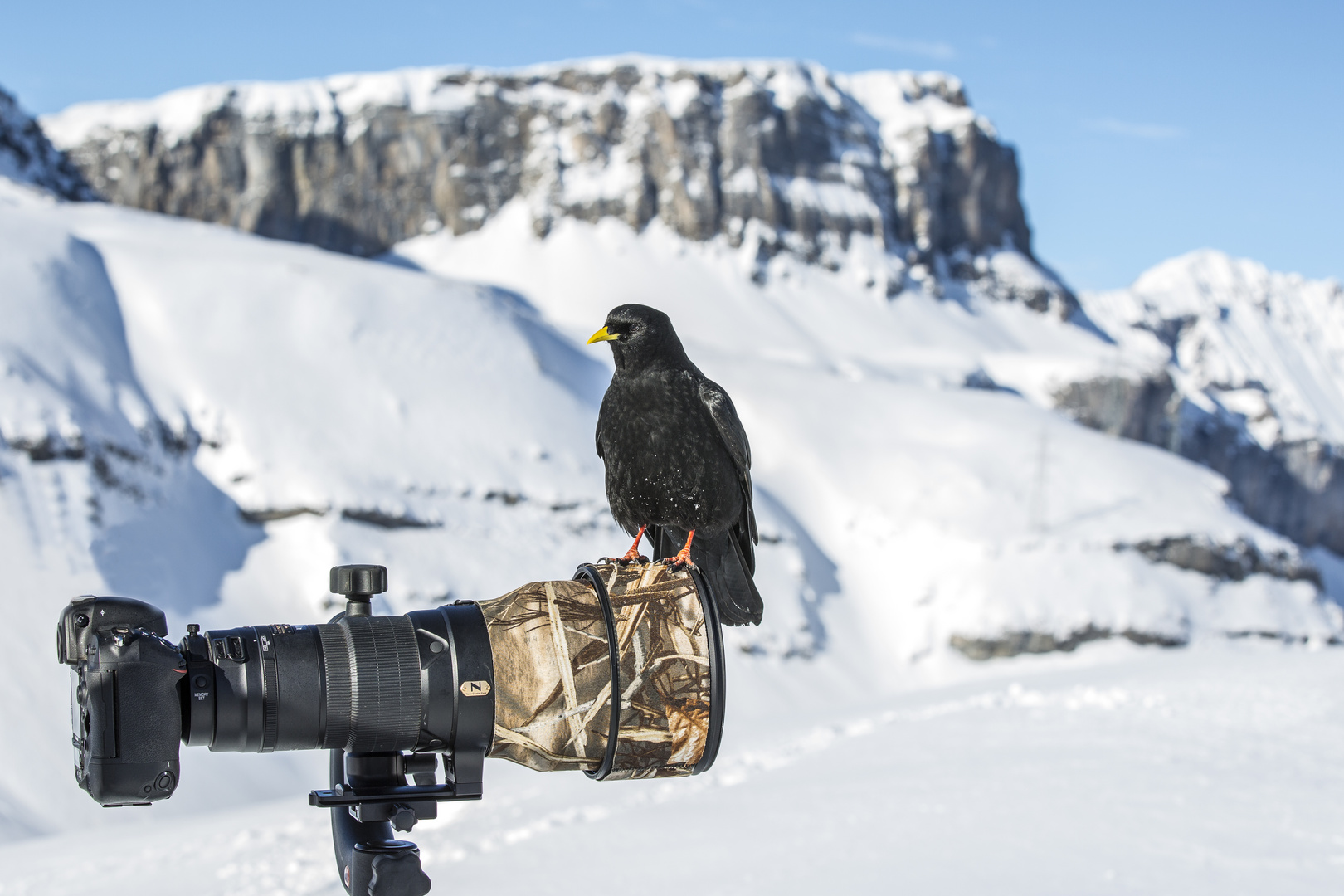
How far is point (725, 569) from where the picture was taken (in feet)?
11.0

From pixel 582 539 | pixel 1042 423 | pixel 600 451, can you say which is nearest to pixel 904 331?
pixel 1042 423

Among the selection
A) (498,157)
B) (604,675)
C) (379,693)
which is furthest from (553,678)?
(498,157)

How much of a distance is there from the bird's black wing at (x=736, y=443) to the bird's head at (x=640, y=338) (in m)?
0.15

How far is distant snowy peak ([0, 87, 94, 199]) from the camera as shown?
4700 cm

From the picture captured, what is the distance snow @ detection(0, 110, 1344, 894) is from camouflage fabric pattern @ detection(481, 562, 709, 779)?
251 inches

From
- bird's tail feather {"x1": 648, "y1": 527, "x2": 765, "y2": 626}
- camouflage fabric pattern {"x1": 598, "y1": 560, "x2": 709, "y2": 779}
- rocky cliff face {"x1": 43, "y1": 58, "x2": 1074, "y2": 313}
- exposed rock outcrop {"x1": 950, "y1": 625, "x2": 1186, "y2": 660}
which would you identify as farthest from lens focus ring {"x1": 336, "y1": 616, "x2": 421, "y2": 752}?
rocky cliff face {"x1": 43, "y1": 58, "x2": 1074, "y2": 313}

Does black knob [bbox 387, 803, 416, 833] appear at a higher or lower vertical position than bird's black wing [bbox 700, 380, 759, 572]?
lower

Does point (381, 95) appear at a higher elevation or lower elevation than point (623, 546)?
higher

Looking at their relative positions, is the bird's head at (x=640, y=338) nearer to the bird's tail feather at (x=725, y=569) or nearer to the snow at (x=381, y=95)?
the bird's tail feather at (x=725, y=569)

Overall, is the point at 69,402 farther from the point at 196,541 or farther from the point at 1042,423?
the point at 1042,423

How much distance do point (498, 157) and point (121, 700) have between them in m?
76.2

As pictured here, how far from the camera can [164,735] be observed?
2.18 metres

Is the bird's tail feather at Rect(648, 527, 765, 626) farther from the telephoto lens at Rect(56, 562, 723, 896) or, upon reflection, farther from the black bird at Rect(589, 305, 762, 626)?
the telephoto lens at Rect(56, 562, 723, 896)

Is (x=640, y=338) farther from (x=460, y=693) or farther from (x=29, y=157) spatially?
(x=29, y=157)
